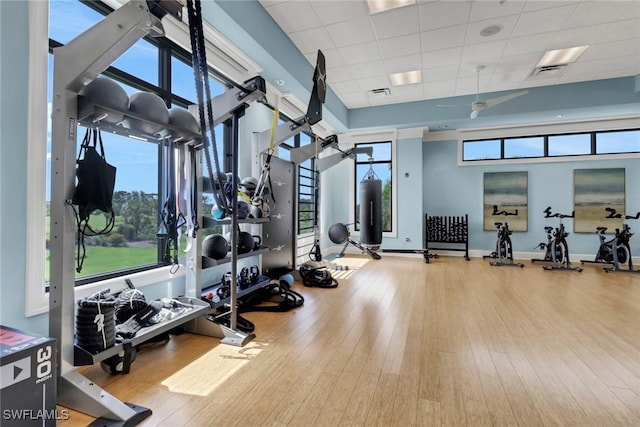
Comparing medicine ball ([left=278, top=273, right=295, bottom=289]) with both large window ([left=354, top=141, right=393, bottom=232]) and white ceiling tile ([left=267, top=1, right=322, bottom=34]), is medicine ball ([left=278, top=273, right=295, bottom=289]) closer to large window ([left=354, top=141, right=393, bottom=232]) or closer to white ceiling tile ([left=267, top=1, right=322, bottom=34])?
white ceiling tile ([left=267, top=1, right=322, bottom=34])

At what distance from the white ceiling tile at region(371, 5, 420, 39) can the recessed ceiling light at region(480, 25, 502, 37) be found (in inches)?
38.4

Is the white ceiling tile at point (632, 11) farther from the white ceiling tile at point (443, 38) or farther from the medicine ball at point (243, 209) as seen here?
the medicine ball at point (243, 209)

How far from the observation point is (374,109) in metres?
7.75

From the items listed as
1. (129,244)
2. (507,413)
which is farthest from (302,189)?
(507,413)

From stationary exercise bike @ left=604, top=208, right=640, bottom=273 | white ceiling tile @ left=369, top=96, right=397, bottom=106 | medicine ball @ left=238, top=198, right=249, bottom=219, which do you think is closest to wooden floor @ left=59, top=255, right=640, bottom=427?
medicine ball @ left=238, top=198, right=249, bottom=219

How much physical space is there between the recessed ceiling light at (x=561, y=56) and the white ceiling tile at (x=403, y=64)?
2089mm

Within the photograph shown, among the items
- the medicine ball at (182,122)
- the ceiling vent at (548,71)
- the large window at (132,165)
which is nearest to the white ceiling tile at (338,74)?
the large window at (132,165)

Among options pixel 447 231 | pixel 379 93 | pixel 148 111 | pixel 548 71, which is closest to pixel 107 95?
pixel 148 111

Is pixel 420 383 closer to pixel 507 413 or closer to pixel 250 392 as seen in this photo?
pixel 507 413

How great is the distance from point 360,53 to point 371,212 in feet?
10.5

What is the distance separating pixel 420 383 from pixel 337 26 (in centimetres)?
454

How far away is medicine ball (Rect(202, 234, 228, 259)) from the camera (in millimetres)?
2988

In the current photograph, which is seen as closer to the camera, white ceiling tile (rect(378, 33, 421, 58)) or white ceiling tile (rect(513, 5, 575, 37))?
white ceiling tile (rect(513, 5, 575, 37))

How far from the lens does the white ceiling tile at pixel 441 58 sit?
197 inches
